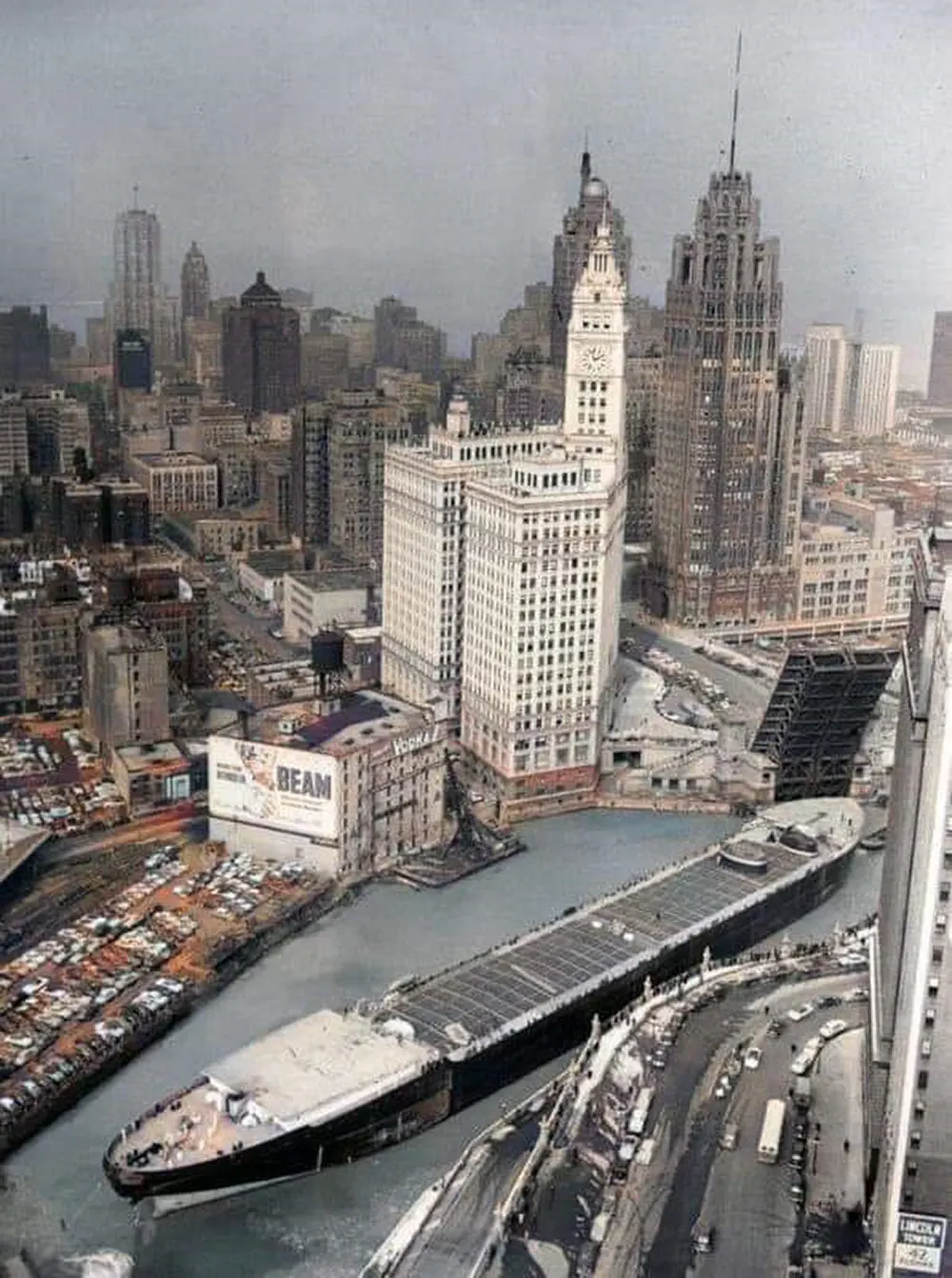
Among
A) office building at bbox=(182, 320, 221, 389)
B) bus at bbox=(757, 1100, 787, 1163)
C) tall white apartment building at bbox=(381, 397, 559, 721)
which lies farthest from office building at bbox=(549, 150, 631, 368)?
bus at bbox=(757, 1100, 787, 1163)

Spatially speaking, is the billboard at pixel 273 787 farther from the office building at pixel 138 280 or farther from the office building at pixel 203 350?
the office building at pixel 203 350

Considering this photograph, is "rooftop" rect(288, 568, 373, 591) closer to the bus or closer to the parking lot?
the parking lot

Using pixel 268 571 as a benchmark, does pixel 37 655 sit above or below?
below

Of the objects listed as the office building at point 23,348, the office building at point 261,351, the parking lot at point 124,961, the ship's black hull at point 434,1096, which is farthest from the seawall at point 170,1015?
the office building at point 261,351

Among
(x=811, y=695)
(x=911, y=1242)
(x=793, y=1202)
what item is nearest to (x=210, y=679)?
(x=811, y=695)

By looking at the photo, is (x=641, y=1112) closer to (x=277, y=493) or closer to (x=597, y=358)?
(x=597, y=358)

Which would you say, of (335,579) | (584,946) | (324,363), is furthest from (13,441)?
(584,946)

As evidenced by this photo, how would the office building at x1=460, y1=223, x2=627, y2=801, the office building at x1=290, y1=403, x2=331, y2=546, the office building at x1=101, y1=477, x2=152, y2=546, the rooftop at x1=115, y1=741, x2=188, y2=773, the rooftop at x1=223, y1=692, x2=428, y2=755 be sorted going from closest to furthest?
the rooftop at x1=223, y1=692, x2=428, y2=755 → the rooftop at x1=115, y1=741, x2=188, y2=773 → the office building at x1=460, y1=223, x2=627, y2=801 → the office building at x1=101, y1=477, x2=152, y2=546 → the office building at x1=290, y1=403, x2=331, y2=546
